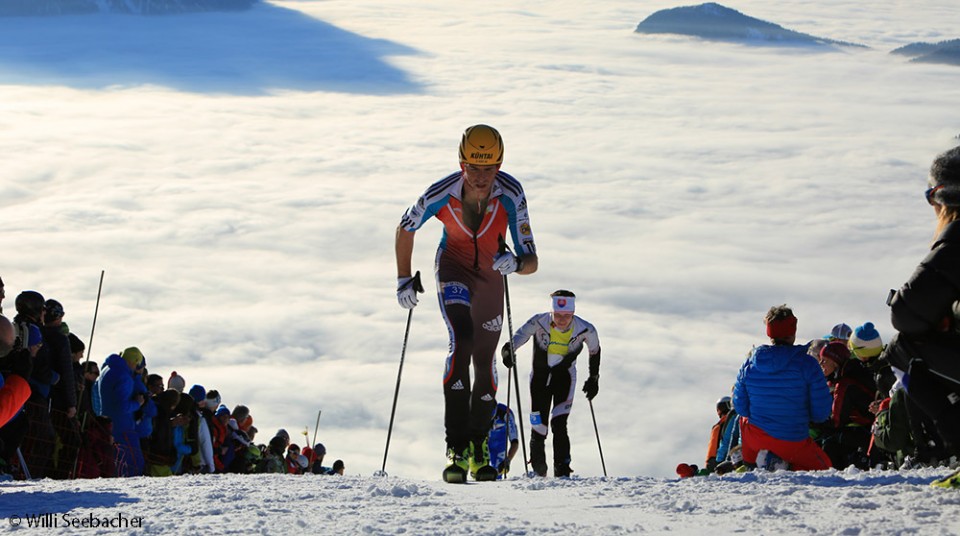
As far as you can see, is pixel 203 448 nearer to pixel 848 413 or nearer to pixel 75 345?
pixel 75 345

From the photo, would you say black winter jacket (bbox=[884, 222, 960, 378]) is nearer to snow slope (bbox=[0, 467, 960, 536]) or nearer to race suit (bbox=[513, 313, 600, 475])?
snow slope (bbox=[0, 467, 960, 536])

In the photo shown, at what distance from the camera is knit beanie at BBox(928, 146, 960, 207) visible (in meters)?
5.77

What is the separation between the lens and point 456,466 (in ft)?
29.6

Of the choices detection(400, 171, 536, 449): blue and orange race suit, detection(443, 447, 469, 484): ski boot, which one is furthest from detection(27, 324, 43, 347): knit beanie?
detection(443, 447, 469, 484): ski boot

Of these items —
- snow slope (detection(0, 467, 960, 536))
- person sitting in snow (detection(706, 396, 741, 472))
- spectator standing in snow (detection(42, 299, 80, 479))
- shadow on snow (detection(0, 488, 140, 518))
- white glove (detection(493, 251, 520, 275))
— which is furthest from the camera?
person sitting in snow (detection(706, 396, 741, 472))

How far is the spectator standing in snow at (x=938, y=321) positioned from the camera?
548cm

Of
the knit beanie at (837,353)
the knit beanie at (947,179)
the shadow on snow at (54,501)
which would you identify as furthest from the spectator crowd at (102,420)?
the knit beanie at (837,353)

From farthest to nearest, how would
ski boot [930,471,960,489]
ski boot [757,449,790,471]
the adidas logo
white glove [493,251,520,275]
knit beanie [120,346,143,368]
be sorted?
knit beanie [120,346,143,368], the adidas logo, white glove [493,251,520,275], ski boot [757,449,790,471], ski boot [930,471,960,489]

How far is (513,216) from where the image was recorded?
9.80 m

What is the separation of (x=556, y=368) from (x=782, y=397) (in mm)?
3858

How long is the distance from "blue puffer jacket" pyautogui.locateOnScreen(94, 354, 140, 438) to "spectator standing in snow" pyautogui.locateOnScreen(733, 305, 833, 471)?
6.32 meters

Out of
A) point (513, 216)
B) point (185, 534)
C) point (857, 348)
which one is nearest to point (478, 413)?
point (513, 216)

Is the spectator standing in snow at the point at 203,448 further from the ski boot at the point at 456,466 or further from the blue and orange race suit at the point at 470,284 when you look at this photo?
the ski boot at the point at 456,466

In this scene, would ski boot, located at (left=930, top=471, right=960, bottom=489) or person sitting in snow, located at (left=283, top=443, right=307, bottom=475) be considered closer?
ski boot, located at (left=930, top=471, right=960, bottom=489)
